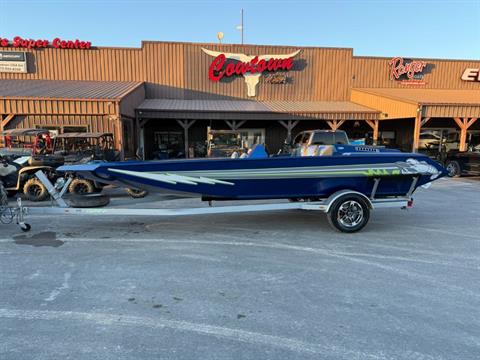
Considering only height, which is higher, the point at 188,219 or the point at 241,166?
the point at 241,166

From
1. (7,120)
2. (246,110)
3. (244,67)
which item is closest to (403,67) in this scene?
(244,67)

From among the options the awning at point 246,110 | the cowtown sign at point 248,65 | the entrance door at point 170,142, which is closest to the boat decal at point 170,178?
the awning at point 246,110

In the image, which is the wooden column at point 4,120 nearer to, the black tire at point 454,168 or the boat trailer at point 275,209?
the boat trailer at point 275,209

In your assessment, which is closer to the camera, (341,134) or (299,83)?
(341,134)

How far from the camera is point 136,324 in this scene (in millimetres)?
2818

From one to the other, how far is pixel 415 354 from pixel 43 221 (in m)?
6.22

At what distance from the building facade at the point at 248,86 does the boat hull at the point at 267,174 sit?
1092 cm

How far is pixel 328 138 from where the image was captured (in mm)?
11445

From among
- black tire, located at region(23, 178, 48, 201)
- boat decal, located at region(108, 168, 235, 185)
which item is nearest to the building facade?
black tire, located at region(23, 178, 48, 201)

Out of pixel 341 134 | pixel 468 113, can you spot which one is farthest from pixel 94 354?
pixel 468 113

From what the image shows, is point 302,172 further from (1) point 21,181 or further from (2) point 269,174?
(1) point 21,181

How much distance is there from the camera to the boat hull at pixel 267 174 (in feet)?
16.9

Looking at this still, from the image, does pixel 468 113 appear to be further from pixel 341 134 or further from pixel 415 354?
pixel 415 354

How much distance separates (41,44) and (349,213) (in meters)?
19.6
